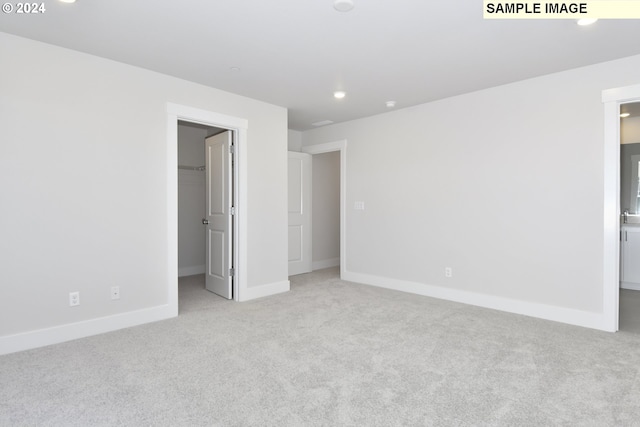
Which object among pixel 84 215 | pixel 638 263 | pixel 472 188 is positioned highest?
pixel 472 188

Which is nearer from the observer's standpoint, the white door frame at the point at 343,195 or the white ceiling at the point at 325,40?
the white ceiling at the point at 325,40

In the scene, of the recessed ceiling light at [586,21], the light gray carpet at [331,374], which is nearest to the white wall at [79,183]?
the light gray carpet at [331,374]

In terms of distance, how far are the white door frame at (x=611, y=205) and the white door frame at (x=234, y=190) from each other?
367 centimetres

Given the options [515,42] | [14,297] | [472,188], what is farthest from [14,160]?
[472,188]

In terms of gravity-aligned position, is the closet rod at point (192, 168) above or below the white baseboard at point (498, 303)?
above

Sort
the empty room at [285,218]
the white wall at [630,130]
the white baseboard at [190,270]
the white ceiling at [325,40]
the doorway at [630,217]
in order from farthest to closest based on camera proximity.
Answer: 1. the white baseboard at [190,270]
2. the white wall at [630,130]
3. the doorway at [630,217]
4. the white ceiling at [325,40]
5. the empty room at [285,218]

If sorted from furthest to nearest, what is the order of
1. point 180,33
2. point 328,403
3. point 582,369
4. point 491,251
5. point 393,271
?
point 393,271
point 491,251
point 180,33
point 582,369
point 328,403

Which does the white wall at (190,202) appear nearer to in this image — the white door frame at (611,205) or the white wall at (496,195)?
the white wall at (496,195)

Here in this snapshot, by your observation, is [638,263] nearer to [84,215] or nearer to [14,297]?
[84,215]

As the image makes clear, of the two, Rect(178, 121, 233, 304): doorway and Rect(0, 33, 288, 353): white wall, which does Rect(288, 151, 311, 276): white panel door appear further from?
Rect(0, 33, 288, 353): white wall

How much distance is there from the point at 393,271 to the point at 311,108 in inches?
97.1

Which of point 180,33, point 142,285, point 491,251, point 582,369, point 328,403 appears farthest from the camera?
point 491,251

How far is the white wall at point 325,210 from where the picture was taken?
6.53 metres

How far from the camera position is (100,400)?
2.12m
